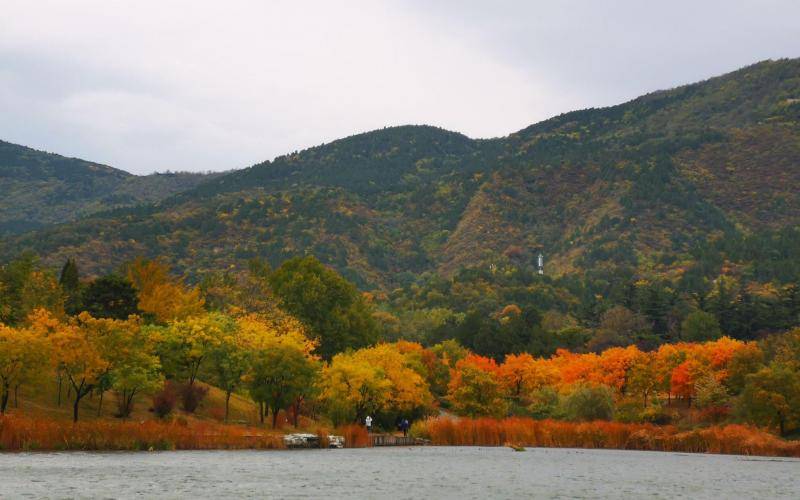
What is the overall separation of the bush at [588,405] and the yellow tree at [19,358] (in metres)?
69.6

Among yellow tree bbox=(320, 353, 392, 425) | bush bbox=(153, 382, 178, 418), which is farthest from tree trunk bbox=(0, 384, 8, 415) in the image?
yellow tree bbox=(320, 353, 392, 425)

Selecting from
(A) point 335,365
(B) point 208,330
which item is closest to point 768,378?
(A) point 335,365

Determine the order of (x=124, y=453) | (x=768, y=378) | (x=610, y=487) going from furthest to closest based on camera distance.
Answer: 1. (x=768, y=378)
2. (x=124, y=453)
3. (x=610, y=487)

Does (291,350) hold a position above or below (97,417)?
above

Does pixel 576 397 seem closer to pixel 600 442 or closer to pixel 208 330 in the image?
pixel 600 442

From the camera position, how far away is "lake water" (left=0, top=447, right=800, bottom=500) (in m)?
54.2

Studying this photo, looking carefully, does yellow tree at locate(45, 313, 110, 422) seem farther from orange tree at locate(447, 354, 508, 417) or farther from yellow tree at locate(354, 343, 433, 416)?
A: orange tree at locate(447, 354, 508, 417)

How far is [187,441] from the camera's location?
81938 mm

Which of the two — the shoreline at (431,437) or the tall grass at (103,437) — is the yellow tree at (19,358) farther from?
the tall grass at (103,437)

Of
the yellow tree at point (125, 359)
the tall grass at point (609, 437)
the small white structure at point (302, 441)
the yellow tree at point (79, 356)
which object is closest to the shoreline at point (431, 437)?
the tall grass at point (609, 437)

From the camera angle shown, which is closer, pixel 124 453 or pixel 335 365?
pixel 124 453

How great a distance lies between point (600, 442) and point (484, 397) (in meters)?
35.1

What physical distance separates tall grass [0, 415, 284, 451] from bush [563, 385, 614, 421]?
53.7 m

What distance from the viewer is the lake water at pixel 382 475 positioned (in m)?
54.2
